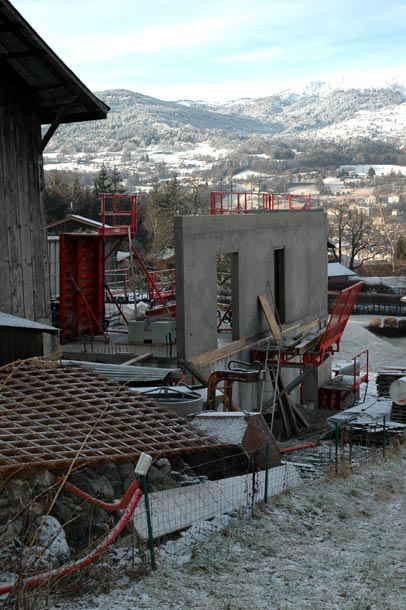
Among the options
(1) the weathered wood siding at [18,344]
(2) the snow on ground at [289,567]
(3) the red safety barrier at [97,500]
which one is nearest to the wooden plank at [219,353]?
(1) the weathered wood siding at [18,344]

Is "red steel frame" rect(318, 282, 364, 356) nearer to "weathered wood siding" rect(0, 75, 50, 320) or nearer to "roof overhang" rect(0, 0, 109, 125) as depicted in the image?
"roof overhang" rect(0, 0, 109, 125)

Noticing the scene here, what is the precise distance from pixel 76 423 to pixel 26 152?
6.15m

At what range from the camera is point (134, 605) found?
7.19 meters

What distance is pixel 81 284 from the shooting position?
2311cm

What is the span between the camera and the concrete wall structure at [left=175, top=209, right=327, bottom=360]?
1969 centimetres

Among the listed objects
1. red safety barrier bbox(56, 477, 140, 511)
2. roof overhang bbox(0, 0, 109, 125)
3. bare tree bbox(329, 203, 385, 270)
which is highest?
roof overhang bbox(0, 0, 109, 125)

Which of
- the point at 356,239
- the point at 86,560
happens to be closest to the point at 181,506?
the point at 86,560

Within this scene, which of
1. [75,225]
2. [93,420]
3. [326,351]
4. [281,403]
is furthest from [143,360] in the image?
[75,225]

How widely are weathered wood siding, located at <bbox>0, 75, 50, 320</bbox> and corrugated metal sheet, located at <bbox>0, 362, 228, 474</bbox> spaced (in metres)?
2.38

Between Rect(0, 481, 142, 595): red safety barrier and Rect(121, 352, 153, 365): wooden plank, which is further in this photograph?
Rect(121, 352, 153, 365): wooden plank

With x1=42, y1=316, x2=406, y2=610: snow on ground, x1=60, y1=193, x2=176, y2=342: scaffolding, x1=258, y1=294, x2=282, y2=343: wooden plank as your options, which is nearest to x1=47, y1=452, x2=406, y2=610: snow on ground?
x1=42, y1=316, x2=406, y2=610: snow on ground

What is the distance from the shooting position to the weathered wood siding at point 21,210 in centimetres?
1396

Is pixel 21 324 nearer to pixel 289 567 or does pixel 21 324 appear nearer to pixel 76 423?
pixel 76 423

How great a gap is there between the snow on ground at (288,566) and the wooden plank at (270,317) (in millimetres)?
12015
